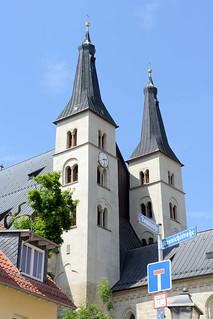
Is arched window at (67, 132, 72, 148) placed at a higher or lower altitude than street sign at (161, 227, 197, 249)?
higher

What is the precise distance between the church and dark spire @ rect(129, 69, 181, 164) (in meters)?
0.10

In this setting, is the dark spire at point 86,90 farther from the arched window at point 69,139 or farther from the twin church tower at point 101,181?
the arched window at point 69,139

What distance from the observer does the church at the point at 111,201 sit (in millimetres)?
34281

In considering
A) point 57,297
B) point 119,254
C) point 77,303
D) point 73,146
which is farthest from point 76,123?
point 57,297

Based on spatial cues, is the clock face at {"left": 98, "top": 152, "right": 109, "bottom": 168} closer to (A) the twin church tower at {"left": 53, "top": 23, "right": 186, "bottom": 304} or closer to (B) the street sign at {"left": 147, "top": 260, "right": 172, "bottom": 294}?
(A) the twin church tower at {"left": 53, "top": 23, "right": 186, "bottom": 304}

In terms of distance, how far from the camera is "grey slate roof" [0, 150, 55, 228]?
4128 cm

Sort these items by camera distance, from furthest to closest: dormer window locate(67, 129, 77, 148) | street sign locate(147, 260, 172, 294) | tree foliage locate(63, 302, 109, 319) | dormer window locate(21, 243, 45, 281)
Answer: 1. dormer window locate(67, 129, 77, 148)
2. tree foliage locate(63, 302, 109, 319)
3. dormer window locate(21, 243, 45, 281)
4. street sign locate(147, 260, 172, 294)

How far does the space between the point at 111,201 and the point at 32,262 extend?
21.9 meters

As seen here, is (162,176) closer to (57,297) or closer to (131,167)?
(131,167)

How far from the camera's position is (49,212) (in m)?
26.4

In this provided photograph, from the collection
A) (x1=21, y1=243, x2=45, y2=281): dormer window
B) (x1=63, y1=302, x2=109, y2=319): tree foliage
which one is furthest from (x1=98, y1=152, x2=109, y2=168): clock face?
(x1=21, y1=243, x2=45, y2=281): dormer window

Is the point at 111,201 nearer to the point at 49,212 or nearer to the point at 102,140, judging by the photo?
the point at 102,140

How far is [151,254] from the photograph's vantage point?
3800cm

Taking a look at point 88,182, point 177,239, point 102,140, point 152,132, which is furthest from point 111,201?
point 177,239
